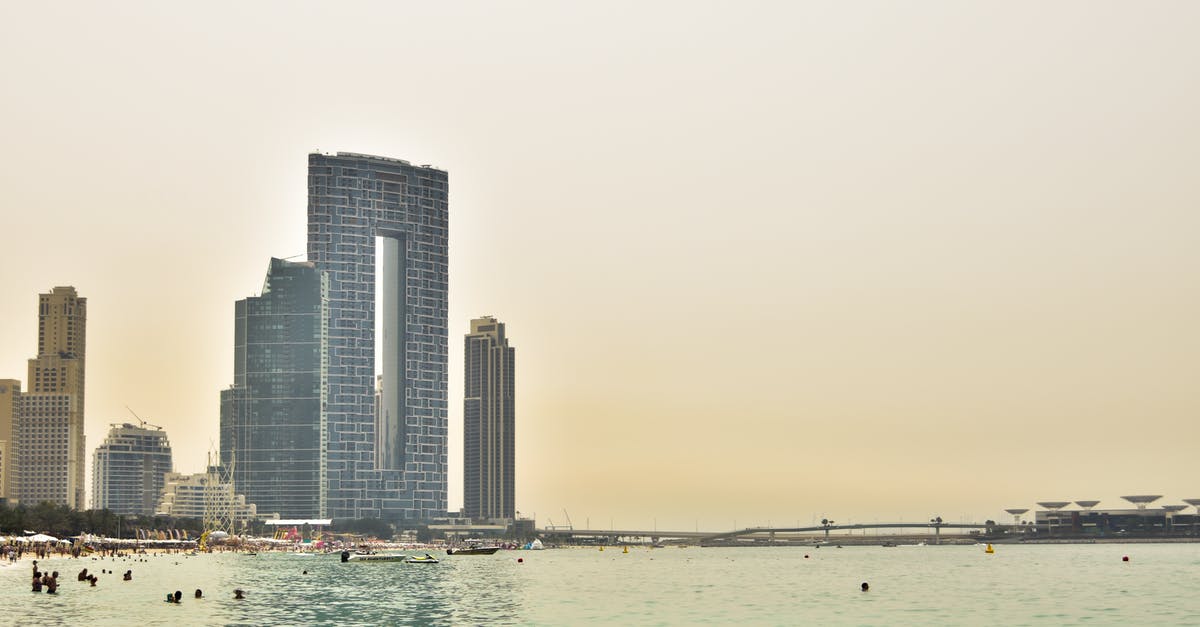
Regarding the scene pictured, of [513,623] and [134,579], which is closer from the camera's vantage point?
[513,623]

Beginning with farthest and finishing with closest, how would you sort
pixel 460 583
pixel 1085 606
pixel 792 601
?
pixel 460 583, pixel 792 601, pixel 1085 606

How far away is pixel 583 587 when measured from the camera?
168 meters

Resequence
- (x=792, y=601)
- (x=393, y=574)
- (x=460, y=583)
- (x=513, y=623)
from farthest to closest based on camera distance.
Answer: (x=393, y=574), (x=460, y=583), (x=792, y=601), (x=513, y=623)

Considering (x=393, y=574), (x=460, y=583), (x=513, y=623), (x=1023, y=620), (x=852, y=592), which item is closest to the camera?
(x=513, y=623)

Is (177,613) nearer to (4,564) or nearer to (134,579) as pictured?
(134,579)

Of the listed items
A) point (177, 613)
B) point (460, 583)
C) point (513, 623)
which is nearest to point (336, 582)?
point (460, 583)

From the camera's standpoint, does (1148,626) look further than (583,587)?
No

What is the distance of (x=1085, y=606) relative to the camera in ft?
414

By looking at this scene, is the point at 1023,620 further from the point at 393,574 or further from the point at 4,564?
the point at 4,564

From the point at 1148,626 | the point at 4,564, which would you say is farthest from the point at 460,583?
the point at 1148,626

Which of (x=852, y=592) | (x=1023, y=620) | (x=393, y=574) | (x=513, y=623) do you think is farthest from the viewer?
(x=393, y=574)

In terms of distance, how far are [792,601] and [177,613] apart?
59.6 meters

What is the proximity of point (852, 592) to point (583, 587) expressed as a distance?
34.3 m

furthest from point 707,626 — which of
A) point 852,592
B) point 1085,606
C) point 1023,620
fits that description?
point 852,592
